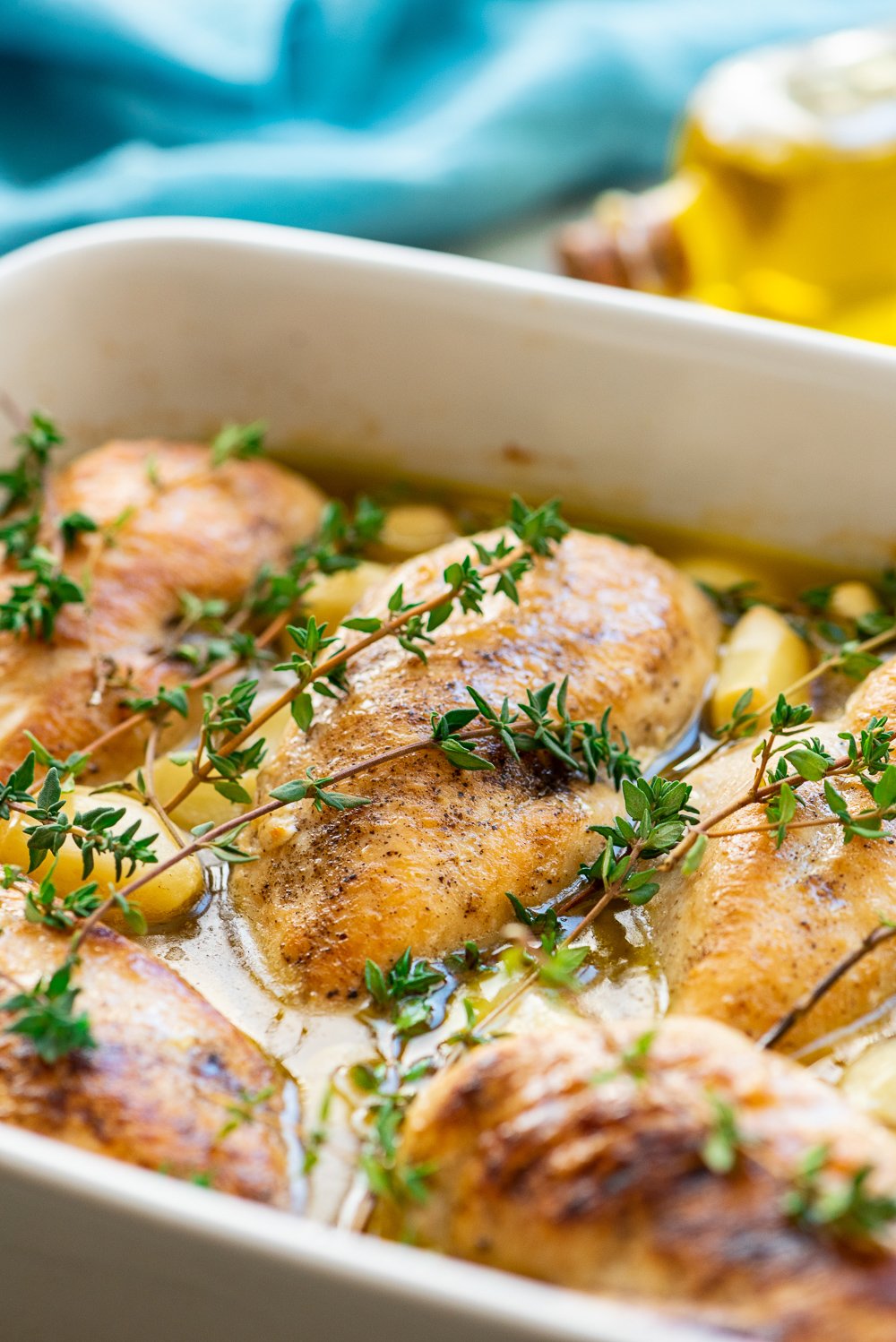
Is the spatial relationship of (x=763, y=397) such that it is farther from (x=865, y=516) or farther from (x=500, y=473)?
(x=500, y=473)

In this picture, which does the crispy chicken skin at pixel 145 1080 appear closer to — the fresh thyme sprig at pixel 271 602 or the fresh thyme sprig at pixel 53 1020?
the fresh thyme sprig at pixel 53 1020

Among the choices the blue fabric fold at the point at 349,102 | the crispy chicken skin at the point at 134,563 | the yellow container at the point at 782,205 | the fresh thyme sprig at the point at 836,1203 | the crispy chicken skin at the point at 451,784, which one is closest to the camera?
the fresh thyme sprig at the point at 836,1203

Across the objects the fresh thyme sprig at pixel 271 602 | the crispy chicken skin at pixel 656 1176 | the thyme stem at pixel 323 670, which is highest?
the thyme stem at pixel 323 670

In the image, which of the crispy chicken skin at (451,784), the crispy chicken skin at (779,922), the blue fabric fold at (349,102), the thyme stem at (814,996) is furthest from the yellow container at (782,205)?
the thyme stem at (814,996)

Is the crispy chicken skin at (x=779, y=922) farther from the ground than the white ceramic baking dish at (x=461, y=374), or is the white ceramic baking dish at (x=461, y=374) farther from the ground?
the white ceramic baking dish at (x=461, y=374)

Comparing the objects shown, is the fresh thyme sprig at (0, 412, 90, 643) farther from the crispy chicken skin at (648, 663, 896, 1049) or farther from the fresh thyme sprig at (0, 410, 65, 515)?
the crispy chicken skin at (648, 663, 896, 1049)

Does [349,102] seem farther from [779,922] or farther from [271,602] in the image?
[779,922]

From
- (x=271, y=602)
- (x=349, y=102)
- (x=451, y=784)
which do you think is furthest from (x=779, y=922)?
(x=349, y=102)
